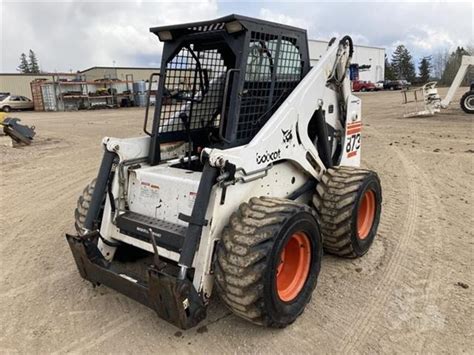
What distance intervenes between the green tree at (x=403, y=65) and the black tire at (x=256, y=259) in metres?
74.9

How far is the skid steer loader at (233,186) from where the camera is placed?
9.65 ft

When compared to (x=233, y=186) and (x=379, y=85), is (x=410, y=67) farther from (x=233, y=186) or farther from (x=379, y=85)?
(x=233, y=186)

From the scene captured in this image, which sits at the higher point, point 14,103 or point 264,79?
point 264,79

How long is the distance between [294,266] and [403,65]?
7770 cm

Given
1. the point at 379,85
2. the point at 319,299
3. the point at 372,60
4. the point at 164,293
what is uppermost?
the point at 372,60

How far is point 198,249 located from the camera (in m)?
3.03

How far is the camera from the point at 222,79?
4.41 m

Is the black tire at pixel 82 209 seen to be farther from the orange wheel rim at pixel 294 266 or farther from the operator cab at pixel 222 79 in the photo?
the orange wheel rim at pixel 294 266

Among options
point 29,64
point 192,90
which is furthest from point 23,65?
point 192,90

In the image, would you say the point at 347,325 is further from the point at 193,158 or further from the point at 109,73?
the point at 109,73

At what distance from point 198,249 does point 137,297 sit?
58 centimetres

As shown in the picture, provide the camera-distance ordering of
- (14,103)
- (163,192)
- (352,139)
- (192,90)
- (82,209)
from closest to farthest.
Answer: (163,192) < (82,209) < (192,90) < (352,139) < (14,103)

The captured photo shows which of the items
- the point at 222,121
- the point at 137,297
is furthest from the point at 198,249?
the point at 222,121

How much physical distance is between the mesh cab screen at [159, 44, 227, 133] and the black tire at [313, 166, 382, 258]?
4.55 ft
